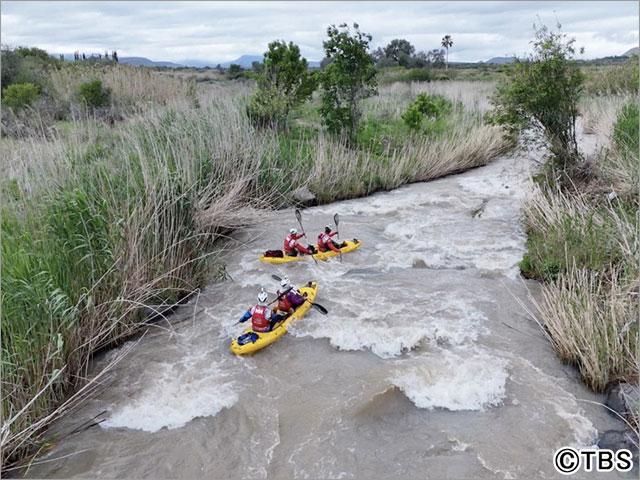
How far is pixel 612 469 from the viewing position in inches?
135

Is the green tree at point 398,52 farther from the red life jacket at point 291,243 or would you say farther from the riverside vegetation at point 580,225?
the red life jacket at point 291,243

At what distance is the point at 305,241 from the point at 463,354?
125 inches

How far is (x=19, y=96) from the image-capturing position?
39.0 feet

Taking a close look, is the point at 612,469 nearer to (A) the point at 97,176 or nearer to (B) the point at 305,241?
(B) the point at 305,241

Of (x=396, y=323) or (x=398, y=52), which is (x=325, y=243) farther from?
(x=398, y=52)

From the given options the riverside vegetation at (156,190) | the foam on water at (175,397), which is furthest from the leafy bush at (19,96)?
the foam on water at (175,397)

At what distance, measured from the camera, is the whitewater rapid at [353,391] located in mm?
3543

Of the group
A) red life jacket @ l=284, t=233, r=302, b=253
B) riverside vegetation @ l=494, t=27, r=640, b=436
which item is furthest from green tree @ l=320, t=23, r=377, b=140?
red life jacket @ l=284, t=233, r=302, b=253

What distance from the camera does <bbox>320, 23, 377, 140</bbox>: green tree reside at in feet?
34.5

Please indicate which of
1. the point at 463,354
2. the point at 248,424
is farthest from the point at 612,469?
the point at 248,424

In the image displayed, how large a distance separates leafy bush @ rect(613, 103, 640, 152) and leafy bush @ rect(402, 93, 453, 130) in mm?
4173

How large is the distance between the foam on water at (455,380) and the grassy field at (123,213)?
2429mm

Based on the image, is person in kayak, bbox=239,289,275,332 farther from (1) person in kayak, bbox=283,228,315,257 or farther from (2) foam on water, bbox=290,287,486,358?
(1) person in kayak, bbox=283,228,315,257
